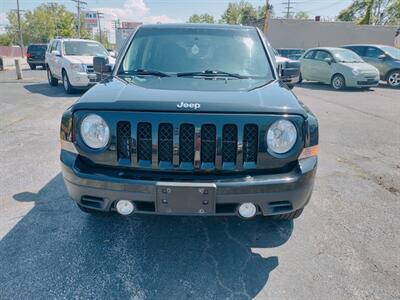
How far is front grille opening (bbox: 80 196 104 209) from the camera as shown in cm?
242

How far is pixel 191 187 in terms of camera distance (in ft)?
7.29

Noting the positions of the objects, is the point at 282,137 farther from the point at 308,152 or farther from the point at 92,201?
the point at 92,201

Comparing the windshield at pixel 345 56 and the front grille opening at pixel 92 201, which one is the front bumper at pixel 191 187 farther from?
the windshield at pixel 345 56

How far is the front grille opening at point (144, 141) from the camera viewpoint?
235 cm

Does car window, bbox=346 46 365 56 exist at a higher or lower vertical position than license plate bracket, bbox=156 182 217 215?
higher

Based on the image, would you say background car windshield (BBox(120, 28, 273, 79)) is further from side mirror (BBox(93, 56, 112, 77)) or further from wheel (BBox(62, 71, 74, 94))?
wheel (BBox(62, 71, 74, 94))

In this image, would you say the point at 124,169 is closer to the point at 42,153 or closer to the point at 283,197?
the point at 283,197

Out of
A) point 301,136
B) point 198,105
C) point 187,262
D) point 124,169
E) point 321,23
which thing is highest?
point 321,23

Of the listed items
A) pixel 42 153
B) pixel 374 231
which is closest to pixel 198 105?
pixel 374 231

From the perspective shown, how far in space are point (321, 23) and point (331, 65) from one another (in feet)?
79.0

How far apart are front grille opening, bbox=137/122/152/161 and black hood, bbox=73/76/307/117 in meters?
0.13

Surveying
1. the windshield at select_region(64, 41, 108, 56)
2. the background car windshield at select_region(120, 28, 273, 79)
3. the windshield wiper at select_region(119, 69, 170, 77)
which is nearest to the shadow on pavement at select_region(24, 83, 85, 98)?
the windshield at select_region(64, 41, 108, 56)

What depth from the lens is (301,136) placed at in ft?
7.92

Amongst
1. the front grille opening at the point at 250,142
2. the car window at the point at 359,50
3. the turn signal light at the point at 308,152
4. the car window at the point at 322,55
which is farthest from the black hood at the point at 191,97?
the car window at the point at 359,50
